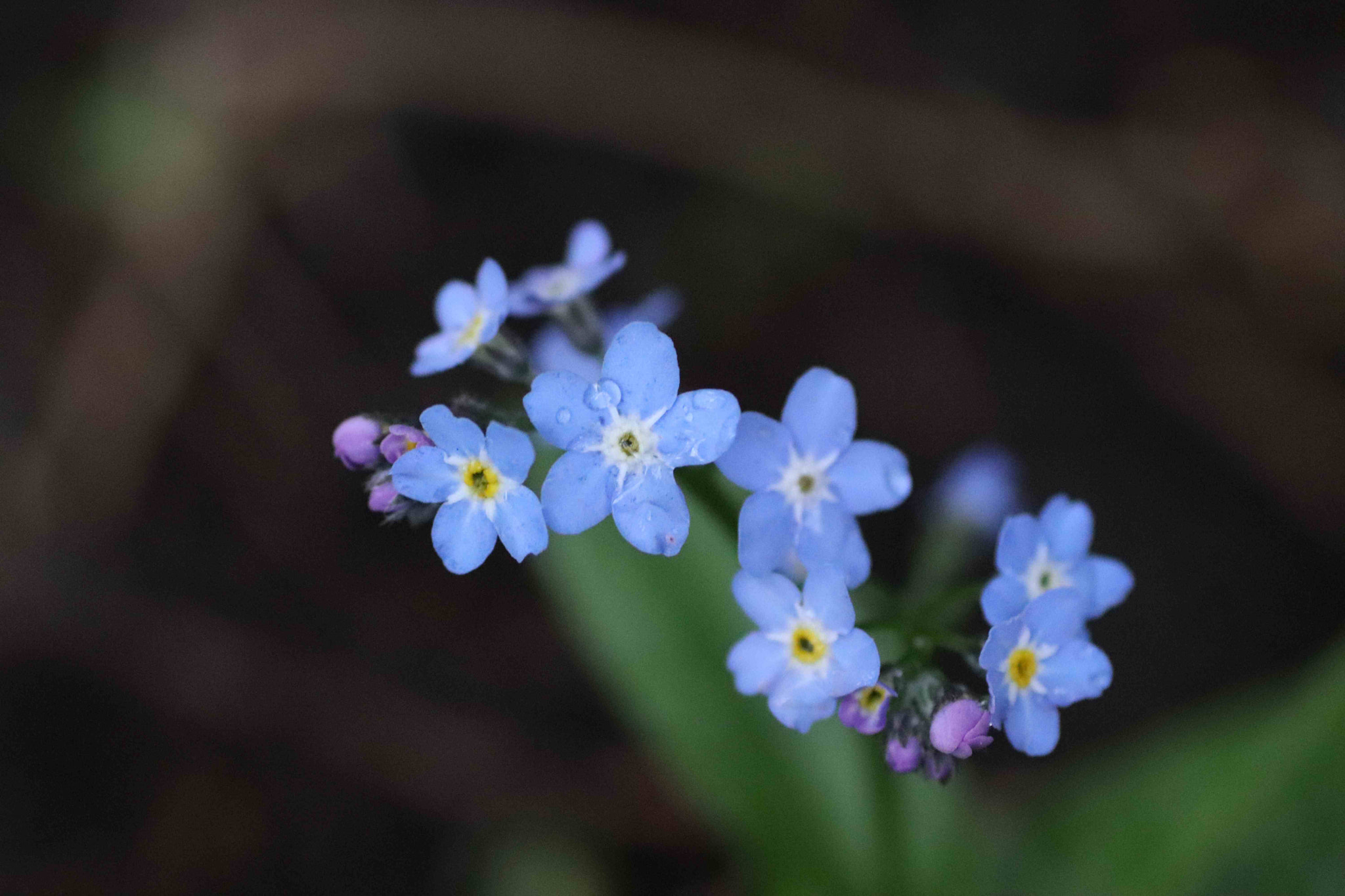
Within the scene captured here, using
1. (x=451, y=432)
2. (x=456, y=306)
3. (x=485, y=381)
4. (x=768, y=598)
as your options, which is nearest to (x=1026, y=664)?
(x=768, y=598)

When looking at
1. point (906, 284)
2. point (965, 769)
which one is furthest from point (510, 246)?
point (965, 769)

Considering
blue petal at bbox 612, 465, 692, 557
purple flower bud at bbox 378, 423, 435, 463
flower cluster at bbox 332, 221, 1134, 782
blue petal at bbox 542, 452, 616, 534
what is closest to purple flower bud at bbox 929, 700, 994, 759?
flower cluster at bbox 332, 221, 1134, 782

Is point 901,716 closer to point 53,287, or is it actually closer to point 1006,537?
point 1006,537

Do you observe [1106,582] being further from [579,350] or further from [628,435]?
[579,350]

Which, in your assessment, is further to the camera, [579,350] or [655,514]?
[579,350]

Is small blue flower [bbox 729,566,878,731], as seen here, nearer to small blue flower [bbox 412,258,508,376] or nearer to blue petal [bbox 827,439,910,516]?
blue petal [bbox 827,439,910,516]
